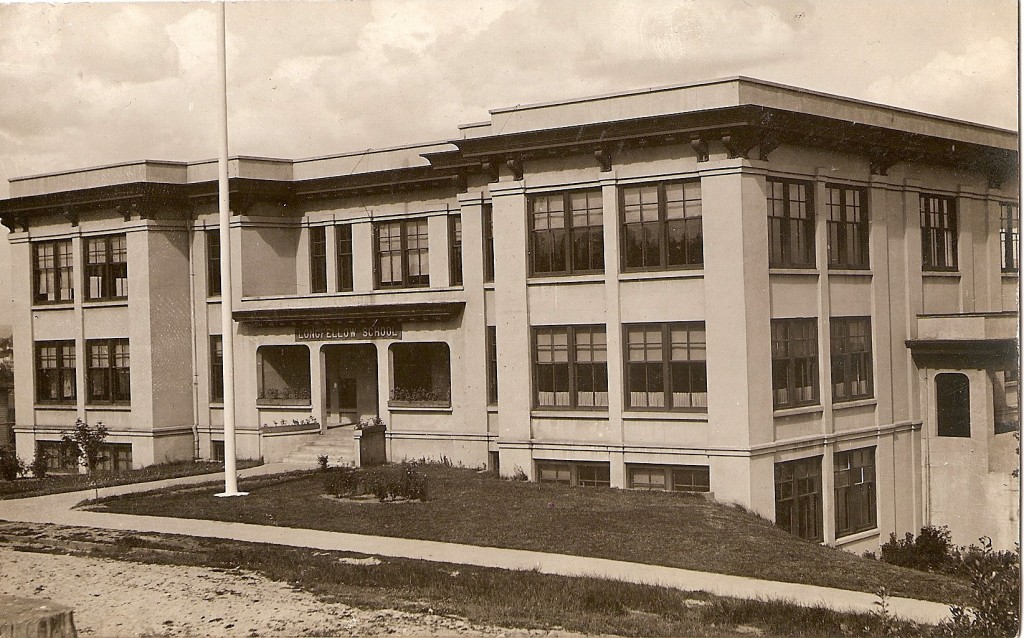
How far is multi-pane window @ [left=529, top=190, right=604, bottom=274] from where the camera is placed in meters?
24.4

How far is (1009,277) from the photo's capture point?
96.2ft

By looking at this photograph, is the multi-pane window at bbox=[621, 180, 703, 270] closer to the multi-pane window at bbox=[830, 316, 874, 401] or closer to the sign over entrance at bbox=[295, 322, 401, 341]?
the multi-pane window at bbox=[830, 316, 874, 401]

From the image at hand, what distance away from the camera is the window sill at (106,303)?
107 ft

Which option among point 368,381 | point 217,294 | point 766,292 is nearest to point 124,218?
point 217,294

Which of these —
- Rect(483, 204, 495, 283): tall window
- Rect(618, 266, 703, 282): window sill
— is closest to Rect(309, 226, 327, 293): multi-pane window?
Rect(483, 204, 495, 283): tall window

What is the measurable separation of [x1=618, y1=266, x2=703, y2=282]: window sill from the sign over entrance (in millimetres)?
8734

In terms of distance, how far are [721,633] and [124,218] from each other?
1022 inches

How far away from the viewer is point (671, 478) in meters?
23.4

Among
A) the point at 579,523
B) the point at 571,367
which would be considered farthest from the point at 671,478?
the point at 579,523

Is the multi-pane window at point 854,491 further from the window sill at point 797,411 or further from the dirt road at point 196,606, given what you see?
the dirt road at point 196,606

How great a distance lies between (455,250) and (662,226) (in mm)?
8732

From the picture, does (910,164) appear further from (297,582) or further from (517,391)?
(297,582)

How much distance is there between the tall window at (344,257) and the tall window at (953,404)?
1822cm

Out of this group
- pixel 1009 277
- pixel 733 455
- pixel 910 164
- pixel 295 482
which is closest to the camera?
pixel 733 455
